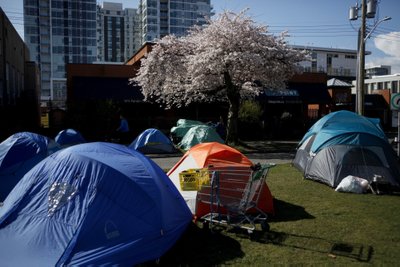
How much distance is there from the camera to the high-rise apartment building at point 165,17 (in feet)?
375

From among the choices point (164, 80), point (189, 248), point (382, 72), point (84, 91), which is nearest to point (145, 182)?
point (189, 248)

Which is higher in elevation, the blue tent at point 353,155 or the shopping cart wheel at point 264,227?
the blue tent at point 353,155

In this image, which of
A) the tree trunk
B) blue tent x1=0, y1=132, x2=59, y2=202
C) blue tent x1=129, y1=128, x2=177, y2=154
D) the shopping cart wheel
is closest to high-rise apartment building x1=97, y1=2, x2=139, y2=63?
the tree trunk

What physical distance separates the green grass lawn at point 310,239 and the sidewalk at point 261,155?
278 inches

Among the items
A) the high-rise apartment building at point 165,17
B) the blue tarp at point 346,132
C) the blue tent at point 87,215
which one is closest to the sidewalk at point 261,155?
the blue tarp at point 346,132

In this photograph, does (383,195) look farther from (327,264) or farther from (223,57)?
(223,57)

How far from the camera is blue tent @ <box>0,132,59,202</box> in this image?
346 inches

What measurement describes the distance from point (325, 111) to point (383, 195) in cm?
2771

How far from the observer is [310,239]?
631cm

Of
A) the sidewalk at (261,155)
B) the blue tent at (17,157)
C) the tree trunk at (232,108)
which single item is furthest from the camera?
the tree trunk at (232,108)

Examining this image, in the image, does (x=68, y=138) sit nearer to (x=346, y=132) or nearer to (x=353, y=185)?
(x=346, y=132)

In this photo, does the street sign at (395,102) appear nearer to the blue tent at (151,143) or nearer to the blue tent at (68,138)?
the blue tent at (151,143)

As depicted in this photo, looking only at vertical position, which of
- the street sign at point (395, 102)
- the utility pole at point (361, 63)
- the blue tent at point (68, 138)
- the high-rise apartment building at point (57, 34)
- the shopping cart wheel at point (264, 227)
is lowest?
the shopping cart wheel at point (264, 227)

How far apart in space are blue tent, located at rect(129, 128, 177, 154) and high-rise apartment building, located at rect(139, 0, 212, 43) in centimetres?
9963
